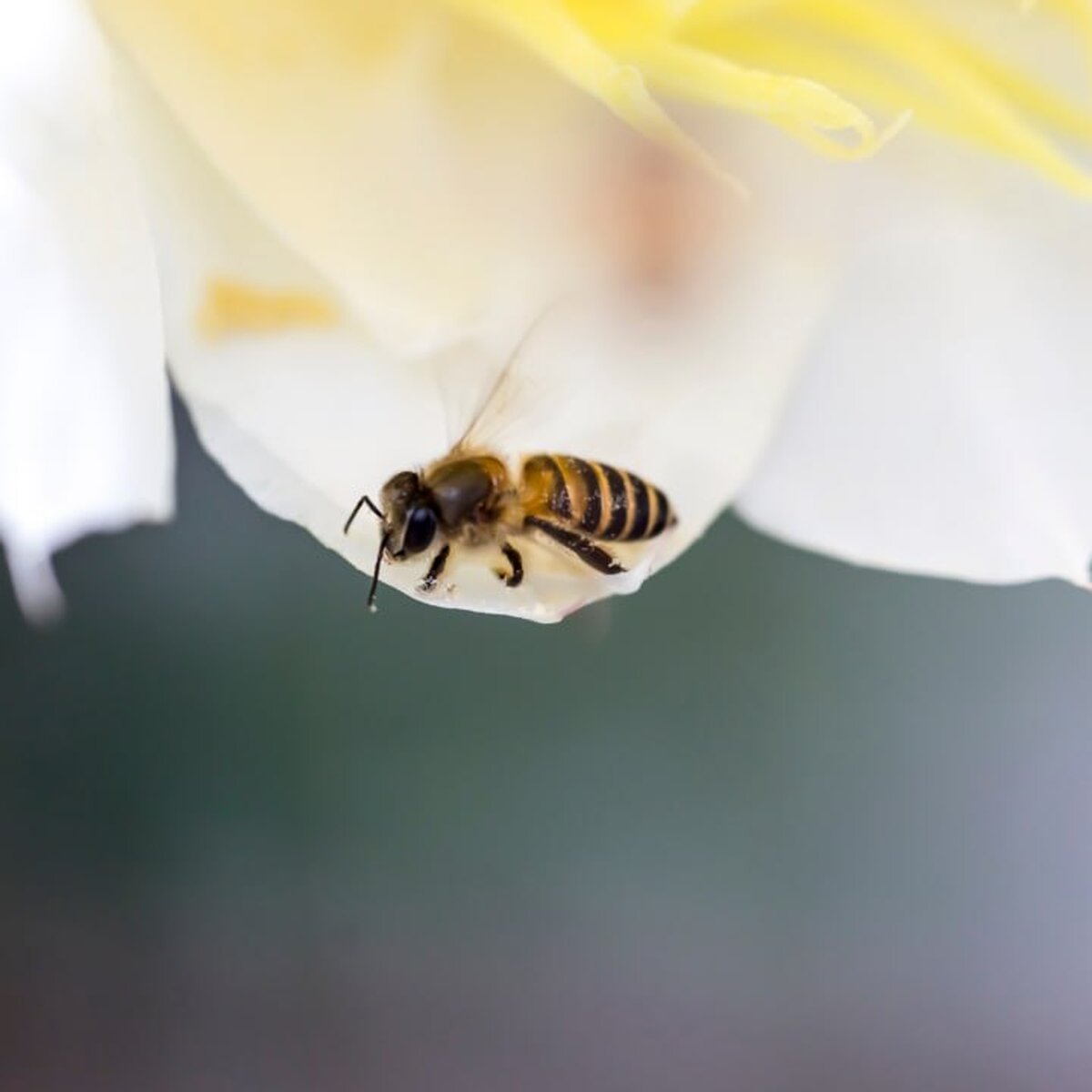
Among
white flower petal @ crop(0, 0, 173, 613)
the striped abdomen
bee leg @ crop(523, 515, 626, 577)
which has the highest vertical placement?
the striped abdomen

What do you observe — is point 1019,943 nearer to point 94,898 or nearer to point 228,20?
point 94,898

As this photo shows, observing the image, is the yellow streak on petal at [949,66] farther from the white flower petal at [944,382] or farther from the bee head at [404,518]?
the bee head at [404,518]

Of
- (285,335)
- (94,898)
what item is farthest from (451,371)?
(94,898)

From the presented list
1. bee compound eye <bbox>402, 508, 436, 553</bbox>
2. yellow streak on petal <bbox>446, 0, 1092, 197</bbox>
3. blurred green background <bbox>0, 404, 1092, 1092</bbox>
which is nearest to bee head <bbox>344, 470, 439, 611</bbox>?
bee compound eye <bbox>402, 508, 436, 553</bbox>

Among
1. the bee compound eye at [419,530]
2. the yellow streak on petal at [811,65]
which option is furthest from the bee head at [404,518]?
the yellow streak on petal at [811,65]

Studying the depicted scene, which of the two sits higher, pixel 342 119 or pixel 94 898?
pixel 342 119

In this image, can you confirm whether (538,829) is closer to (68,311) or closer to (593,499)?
(593,499)

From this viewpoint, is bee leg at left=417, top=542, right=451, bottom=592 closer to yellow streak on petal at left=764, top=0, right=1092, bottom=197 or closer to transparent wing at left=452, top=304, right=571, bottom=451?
transparent wing at left=452, top=304, right=571, bottom=451
